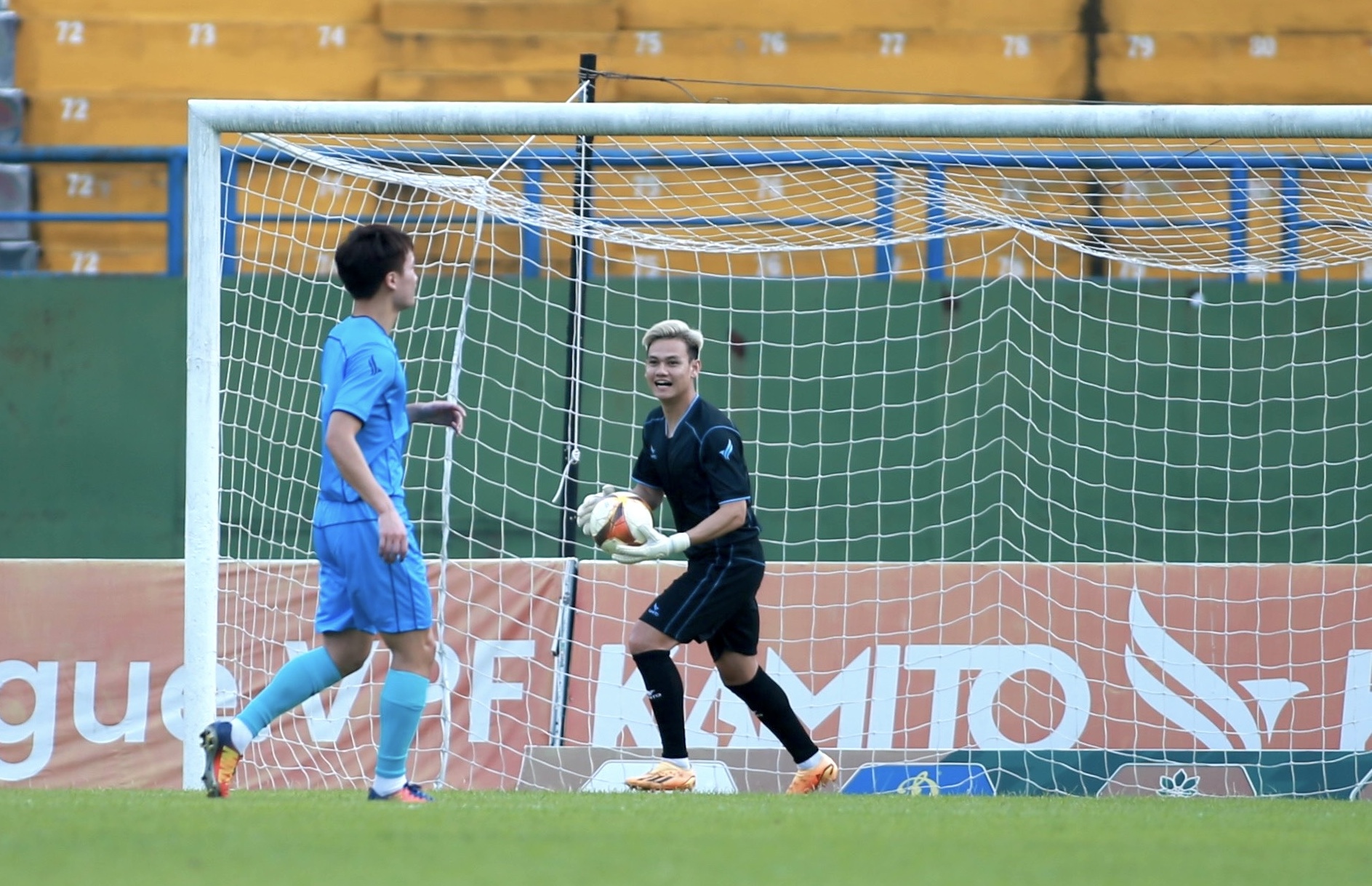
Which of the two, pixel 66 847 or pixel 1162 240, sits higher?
pixel 1162 240

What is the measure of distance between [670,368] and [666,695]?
3.64 feet

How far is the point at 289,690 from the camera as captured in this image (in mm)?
4434

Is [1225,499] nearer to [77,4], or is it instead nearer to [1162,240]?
[1162,240]

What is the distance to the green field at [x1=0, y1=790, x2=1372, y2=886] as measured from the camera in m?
3.19

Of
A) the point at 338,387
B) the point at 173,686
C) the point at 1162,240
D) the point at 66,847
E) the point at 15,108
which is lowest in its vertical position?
the point at 173,686

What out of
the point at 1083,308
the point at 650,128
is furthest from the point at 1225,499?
the point at 650,128

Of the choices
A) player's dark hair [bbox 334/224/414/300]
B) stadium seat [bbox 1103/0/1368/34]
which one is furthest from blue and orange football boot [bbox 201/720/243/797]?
stadium seat [bbox 1103/0/1368/34]

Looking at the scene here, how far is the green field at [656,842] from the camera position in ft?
10.5

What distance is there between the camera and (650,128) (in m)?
5.68

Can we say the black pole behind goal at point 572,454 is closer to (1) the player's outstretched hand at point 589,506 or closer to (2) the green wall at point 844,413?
(2) the green wall at point 844,413

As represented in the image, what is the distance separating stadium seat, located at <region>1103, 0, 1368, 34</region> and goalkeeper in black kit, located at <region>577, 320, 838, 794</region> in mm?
6174

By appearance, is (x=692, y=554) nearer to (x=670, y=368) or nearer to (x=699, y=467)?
(x=699, y=467)

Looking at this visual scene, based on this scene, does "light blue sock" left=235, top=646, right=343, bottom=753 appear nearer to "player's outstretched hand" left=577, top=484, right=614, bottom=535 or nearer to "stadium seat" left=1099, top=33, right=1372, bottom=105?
"player's outstretched hand" left=577, top=484, right=614, bottom=535

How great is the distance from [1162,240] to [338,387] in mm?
5459
